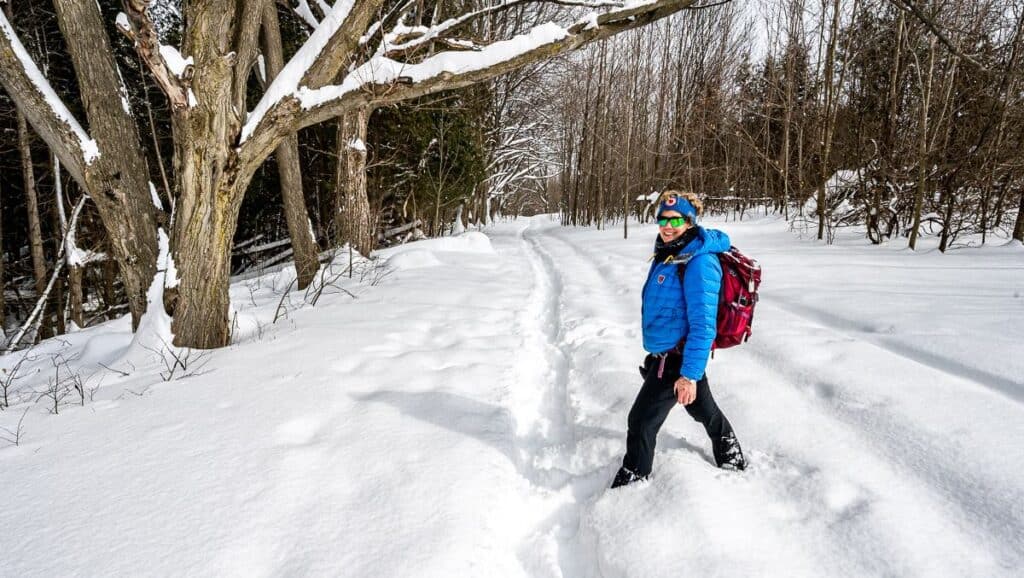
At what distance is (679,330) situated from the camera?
2133 millimetres

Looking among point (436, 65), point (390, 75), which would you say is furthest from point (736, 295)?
point (390, 75)

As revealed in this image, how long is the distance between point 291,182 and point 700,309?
7.06m

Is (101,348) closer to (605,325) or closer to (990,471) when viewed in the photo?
(605,325)

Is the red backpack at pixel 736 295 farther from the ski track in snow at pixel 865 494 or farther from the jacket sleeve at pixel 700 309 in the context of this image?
the ski track in snow at pixel 865 494

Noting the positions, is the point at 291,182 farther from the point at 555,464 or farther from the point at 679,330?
the point at 679,330

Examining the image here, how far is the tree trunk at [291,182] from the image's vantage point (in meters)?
6.93

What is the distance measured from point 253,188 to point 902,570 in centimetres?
1311

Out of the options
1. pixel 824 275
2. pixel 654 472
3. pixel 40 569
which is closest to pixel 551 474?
pixel 654 472

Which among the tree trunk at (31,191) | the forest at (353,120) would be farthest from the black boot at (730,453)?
the tree trunk at (31,191)

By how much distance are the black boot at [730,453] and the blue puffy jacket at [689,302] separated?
2.04 feet

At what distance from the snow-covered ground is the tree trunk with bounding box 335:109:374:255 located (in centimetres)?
412

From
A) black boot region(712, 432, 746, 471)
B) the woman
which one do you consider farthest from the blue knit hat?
black boot region(712, 432, 746, 471)

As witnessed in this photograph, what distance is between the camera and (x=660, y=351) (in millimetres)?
2174

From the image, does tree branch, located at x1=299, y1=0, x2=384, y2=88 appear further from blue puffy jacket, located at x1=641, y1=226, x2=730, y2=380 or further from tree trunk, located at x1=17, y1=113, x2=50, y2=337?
tree trunk, located at x1=17, y1=113, x2=50, y2=337
